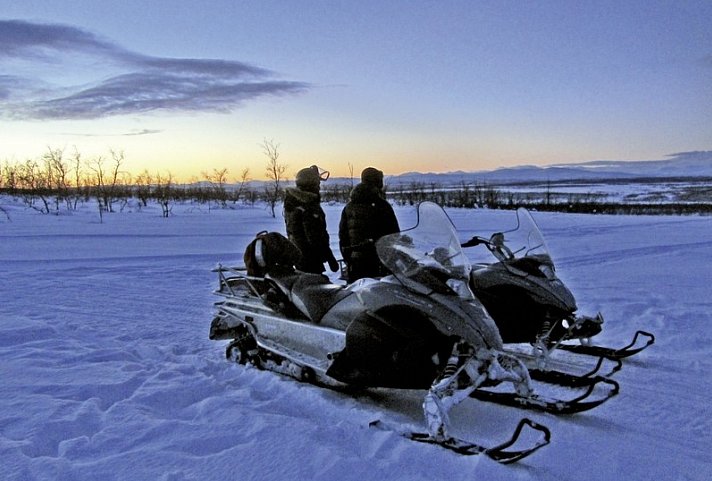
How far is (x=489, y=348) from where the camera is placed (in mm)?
3334

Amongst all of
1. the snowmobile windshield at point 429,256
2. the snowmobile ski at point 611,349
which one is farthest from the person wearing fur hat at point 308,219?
the snowmobile ski at point 611,349

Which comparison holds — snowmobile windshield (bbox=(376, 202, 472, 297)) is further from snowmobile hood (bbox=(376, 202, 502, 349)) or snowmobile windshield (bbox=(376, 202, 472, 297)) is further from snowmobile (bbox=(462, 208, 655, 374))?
snowmobile (bbox=(462, 208, 655, 374))

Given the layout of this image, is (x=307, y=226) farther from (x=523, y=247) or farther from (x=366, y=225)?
(x=523, y=247)

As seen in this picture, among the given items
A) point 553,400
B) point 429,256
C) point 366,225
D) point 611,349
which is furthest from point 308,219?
point 611,349

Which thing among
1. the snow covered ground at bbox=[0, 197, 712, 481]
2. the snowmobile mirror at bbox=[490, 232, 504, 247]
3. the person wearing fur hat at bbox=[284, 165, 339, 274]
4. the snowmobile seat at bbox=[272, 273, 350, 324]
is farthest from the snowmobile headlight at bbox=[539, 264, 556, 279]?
the person wearing fur hat at bbox=[284, 165, 339, 274]

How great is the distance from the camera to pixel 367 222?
212 inches

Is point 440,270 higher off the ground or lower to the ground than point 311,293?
higher

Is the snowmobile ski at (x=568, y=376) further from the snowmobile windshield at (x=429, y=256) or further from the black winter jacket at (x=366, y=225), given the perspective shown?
the black winter jacket at (x=366, y=225)

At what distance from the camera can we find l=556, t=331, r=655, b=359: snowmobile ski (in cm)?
480

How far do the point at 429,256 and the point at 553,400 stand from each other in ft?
4.00

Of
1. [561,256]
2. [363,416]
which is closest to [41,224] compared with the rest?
[561,256]

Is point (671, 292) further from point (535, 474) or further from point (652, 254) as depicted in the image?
point (535, 474)

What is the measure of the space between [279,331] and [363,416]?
1.11 meters

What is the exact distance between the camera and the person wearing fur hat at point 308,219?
552 centimetres
